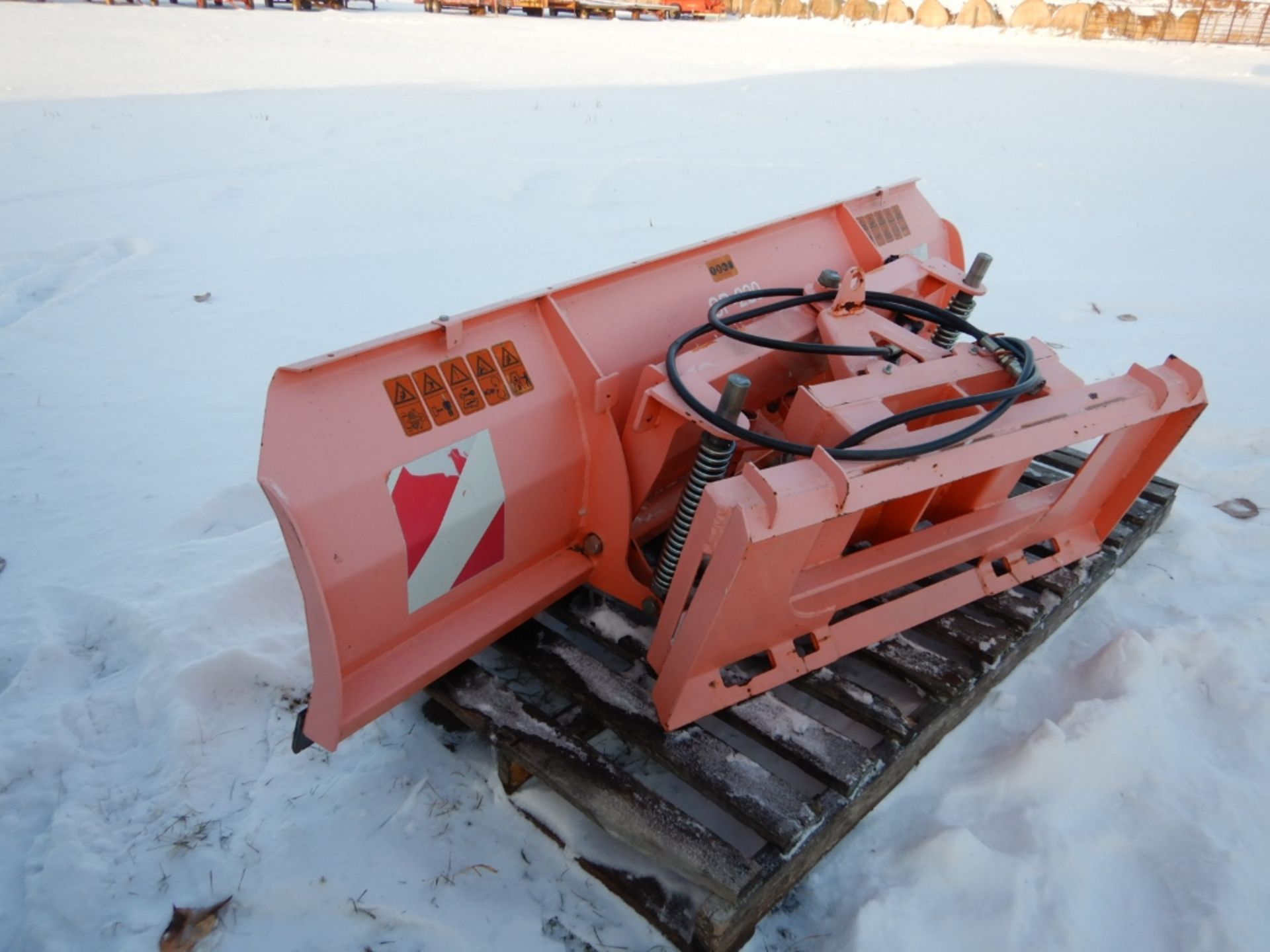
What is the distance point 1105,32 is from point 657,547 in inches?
858

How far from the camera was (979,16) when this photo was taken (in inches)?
794

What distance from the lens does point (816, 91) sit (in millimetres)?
10961

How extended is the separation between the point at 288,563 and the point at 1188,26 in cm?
2316

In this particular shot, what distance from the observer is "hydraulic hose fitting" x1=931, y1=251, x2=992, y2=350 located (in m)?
2.93

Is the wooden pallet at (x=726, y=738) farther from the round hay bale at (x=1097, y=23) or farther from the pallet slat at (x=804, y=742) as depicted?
the round hay bale at (x=1097, y=23)

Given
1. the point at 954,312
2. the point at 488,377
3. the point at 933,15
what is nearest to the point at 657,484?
the point at 488,377

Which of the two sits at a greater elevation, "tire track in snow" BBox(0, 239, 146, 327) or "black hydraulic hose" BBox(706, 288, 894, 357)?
"black hydraulic hose" BBox(706, 288, 894, 357)

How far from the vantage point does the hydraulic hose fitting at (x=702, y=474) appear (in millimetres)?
1920

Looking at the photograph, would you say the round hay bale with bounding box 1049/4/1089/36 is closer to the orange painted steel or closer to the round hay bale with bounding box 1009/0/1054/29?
the round hay bale with bounding box 1009/0/1054/29

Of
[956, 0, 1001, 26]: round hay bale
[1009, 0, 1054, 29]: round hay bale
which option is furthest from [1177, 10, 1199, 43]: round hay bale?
[956, 0, 1001, 26]: round hay bale

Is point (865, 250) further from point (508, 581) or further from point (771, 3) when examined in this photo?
point (771, 3)

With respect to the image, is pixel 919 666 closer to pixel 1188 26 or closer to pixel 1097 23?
pixel 1097 23

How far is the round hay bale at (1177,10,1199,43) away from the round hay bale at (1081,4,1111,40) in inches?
61.1

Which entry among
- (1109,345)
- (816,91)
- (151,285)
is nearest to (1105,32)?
(816,91)
